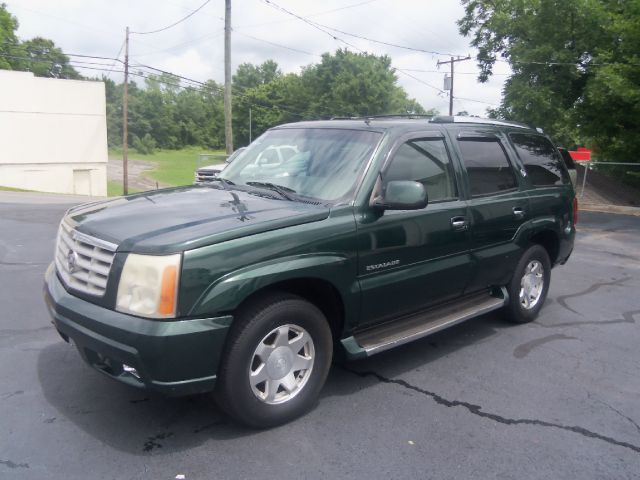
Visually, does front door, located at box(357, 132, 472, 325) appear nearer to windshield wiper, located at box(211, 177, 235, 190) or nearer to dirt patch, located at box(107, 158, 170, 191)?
windshield wiper, located at box(211, 177, 235, 190)

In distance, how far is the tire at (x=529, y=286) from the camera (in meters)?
5.36

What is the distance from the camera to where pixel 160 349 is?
9.52 ft

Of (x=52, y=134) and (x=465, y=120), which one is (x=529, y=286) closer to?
(x=465, y=120)

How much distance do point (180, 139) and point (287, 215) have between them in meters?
106

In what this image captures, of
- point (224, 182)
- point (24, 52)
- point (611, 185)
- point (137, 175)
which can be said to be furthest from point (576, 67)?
point (24, 52)

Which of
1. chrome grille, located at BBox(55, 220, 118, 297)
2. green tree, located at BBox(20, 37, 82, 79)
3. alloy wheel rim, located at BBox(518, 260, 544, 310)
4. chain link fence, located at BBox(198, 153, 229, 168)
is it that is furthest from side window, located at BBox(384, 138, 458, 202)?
green tree, located at BBox(20, 37, 82, 79)

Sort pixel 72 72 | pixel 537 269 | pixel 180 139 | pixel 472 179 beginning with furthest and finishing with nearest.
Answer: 1. pixel 180 139
2. pixel 72 72
3. pixel 537 269
4. pixel 472 179

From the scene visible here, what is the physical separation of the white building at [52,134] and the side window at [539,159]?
35.2 metres

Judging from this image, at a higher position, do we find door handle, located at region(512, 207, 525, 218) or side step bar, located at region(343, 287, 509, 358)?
door handle, located at region(512, 207, 525, 218)

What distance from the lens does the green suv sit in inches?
118

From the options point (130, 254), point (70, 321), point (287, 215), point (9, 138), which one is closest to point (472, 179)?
point (287, 215)

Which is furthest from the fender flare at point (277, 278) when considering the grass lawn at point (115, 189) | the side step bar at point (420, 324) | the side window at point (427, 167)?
the grass lawn at point (115, 189)

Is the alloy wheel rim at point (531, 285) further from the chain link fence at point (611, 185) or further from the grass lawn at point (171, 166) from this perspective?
the grass lawn at point (171, 166)

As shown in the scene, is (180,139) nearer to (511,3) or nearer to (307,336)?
(511,3)
